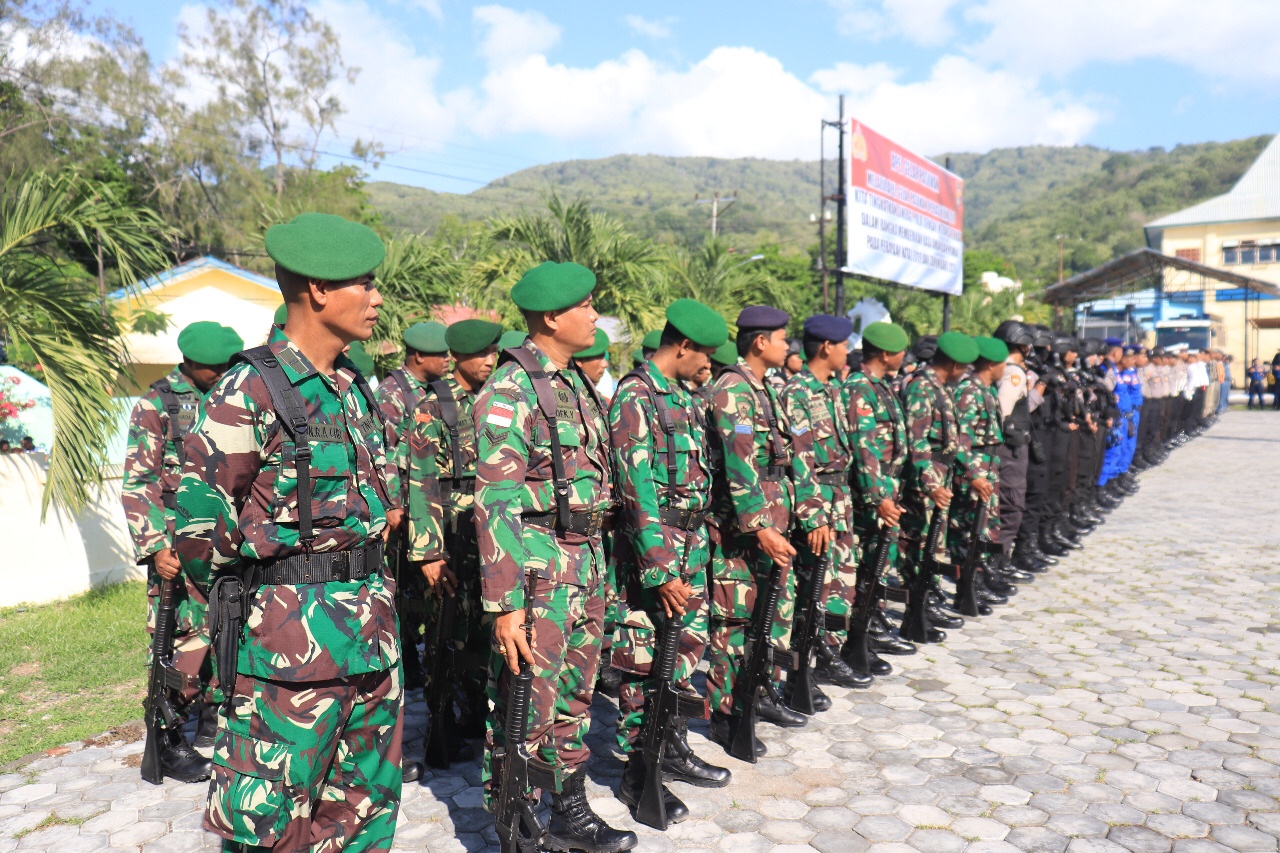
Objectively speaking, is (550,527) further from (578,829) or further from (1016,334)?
(1016,334)

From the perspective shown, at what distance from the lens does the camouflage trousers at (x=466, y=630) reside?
412cm

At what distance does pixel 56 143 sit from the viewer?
2289 cm

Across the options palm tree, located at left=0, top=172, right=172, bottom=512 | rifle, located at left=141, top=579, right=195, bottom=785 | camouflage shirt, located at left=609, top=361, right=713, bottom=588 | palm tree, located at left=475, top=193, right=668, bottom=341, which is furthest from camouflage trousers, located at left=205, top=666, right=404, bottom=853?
palm tree, located at left=475, top=193, right=668, bottom=341

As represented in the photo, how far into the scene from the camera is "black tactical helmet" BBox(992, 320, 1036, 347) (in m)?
7.82

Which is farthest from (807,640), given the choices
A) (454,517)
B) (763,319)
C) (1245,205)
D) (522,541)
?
(1245,205)

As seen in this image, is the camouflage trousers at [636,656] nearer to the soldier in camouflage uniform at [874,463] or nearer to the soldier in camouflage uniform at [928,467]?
the soldier in camouflage uniform at [874,463]

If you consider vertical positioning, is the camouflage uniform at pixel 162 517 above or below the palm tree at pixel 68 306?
below

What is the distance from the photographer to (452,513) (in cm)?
462

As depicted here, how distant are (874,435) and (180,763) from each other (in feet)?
13.0

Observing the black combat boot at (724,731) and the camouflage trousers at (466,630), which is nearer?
the camouflage trousers at (466,630)

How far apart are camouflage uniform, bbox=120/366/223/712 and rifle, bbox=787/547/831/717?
8.89 ft

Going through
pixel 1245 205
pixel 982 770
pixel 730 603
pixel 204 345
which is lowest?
pixel 982 770

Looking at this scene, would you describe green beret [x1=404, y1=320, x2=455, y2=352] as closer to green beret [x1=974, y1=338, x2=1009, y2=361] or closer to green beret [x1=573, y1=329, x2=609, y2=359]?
green beret [x1=573, y1=329, x2=609, y2=359]

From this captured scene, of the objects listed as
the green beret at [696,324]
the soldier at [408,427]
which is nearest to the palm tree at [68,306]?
the soldier at [408,427]
